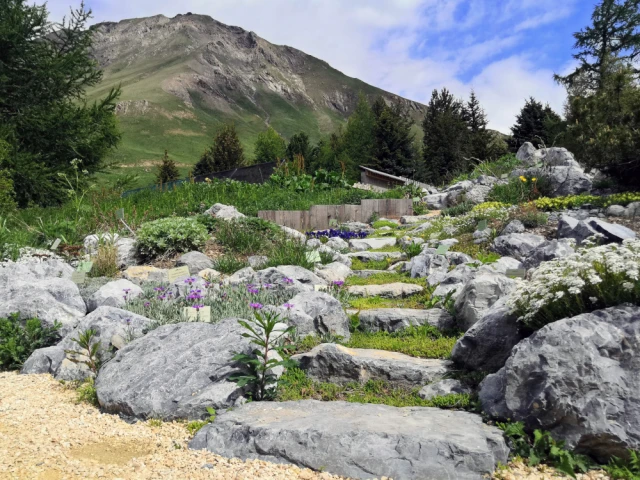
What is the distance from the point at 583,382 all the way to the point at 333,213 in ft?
34.1

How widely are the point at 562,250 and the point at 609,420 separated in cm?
336

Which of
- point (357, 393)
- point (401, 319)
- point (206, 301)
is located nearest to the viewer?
point (357, 393)

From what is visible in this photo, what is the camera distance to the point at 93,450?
9.55 ft

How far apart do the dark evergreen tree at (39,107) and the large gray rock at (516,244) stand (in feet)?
39.8

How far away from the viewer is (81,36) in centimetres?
1711

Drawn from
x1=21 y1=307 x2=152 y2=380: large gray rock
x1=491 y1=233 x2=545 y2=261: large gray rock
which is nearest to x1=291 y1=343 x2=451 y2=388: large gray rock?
x1=21 y1=307 x2=152 y2=380: large gray rock

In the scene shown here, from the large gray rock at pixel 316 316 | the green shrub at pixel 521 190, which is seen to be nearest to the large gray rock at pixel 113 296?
the large gray rock at pixel 316 316

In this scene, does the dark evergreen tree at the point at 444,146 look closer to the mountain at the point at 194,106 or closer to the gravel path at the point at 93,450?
the gravel path at the point at 93,450

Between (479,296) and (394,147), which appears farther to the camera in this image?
(394,147)

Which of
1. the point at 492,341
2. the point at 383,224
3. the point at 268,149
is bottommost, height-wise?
the point at 492,341

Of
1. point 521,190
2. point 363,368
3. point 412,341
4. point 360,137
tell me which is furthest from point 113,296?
point 360,137

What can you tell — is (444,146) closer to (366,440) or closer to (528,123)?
(528,123)

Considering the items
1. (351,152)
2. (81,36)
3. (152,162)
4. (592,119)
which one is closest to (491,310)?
(592,119)

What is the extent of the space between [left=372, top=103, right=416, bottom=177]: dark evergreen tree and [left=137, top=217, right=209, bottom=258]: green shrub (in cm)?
2360
